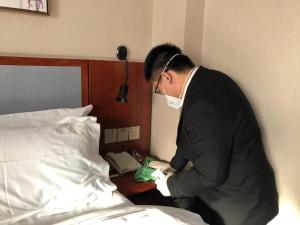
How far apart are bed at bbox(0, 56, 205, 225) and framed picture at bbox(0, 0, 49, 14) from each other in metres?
0.53

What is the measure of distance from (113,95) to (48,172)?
0.69 metres

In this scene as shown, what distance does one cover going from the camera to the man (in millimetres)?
1056

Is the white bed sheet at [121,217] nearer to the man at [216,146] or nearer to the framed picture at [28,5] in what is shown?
the man at [216,146]

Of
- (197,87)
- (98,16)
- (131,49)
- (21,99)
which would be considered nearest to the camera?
(197,87)

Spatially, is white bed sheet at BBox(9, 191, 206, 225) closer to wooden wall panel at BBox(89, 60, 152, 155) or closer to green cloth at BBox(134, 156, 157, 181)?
green cloth at BBox(134, 156, 157, 181)

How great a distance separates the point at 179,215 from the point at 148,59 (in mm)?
688

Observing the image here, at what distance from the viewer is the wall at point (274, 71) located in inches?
46.4

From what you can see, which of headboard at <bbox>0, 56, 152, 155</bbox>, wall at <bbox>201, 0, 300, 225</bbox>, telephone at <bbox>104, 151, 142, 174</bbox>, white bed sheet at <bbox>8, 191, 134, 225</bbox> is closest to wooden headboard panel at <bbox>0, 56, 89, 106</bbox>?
headboard at <bbox>0, 56, 152, 155</bbox>

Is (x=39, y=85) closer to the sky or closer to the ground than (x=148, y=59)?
closer to the ground

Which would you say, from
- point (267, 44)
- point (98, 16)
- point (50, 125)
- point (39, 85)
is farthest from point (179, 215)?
point (98, 16)

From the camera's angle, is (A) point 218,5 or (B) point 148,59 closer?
(B) point 148,59

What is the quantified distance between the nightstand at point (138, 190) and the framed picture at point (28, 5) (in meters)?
1.01

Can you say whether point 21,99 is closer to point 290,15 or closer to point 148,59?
point 148,59

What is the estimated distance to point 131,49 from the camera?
1775 mm
